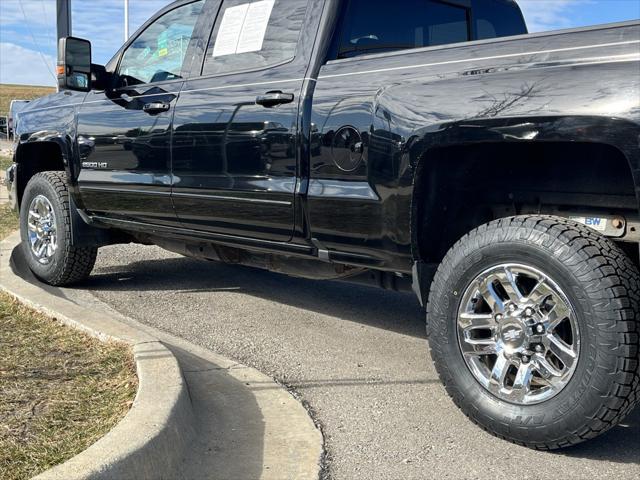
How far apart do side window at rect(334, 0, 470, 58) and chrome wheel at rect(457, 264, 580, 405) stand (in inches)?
59.5

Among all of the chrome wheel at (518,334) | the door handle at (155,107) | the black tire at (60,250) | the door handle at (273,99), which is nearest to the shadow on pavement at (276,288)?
the black tire at (60,250)

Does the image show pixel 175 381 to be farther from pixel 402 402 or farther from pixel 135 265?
pixel 135 265

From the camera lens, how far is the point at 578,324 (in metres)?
2.93

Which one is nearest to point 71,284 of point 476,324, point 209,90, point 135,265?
point 135,265

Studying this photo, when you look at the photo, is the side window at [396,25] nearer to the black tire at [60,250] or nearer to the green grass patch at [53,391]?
the green grass patch at [53,391]

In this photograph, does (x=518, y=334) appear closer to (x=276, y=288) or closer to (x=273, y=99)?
(x=273, y=99)

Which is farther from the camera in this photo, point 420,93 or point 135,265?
point 135,265

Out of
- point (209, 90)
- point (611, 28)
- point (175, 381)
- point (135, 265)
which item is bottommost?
point (135, 265)

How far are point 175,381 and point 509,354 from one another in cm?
140

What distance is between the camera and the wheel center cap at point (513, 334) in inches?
123

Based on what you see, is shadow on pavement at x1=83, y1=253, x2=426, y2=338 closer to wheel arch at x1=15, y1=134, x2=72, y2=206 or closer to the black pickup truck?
the black pickup truck

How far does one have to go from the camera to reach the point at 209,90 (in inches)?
175

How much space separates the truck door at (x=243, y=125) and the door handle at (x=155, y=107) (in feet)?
0.41

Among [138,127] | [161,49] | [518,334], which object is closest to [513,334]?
[518,334]
